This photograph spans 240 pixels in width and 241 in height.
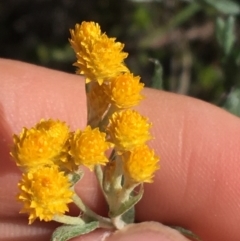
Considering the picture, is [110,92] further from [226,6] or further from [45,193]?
[226,6]

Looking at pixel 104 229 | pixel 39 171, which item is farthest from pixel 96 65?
pixel 104 229

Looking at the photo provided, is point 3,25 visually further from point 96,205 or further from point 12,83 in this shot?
point 96,205

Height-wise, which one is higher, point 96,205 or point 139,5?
point 139,5

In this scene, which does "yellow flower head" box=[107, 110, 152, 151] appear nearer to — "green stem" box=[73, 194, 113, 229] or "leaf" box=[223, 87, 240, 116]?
"green stem" box=[73, 194, 113, 229]

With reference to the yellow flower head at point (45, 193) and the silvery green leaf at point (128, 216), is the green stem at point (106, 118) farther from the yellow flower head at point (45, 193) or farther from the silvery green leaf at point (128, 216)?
the silvery green leaf at point (128, 216)

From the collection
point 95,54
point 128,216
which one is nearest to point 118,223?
point 128,216
